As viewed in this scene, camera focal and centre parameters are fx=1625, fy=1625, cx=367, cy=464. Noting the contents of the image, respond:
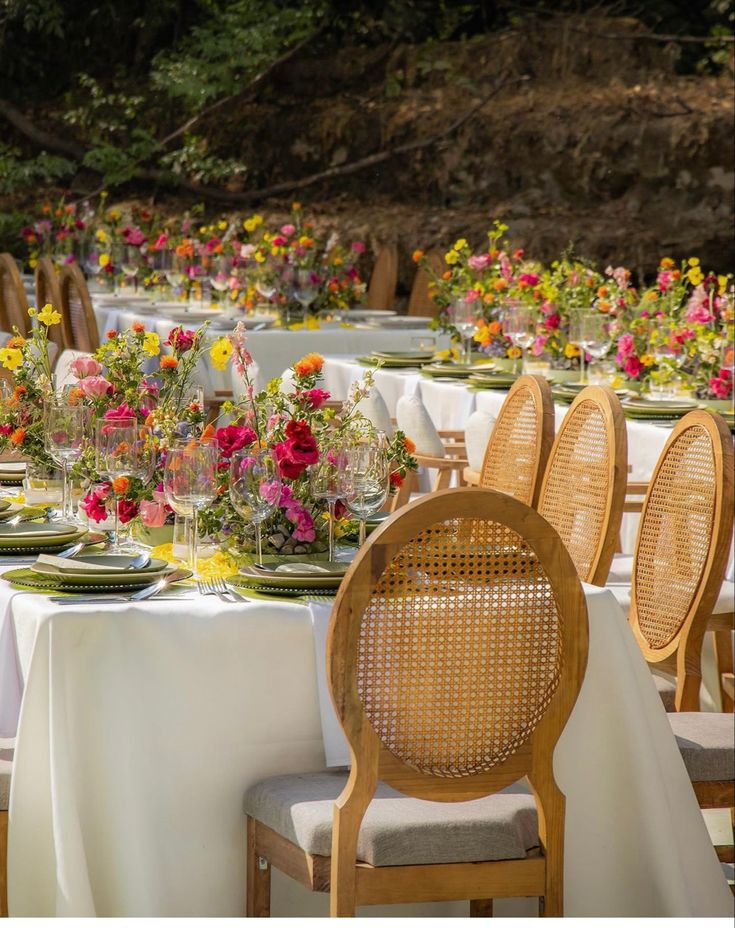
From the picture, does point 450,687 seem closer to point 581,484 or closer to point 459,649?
point 459,649

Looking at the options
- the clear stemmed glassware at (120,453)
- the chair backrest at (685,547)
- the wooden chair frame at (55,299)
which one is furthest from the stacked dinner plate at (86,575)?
the wooden chair frame at (55,299)

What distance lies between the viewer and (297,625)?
267cm

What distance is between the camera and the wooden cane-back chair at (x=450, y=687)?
234cm

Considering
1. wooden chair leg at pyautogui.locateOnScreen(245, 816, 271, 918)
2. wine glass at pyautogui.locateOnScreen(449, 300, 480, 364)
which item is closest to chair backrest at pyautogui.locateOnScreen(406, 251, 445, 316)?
wine glass at pyautogui.locateOnScreen(449, 300, 480, 364)

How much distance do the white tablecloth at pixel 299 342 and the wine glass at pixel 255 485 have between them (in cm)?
449

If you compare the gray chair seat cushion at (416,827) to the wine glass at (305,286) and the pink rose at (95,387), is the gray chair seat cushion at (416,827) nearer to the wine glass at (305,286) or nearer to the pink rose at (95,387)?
the pink rose at (95,387)

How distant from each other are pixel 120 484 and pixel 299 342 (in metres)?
4.82

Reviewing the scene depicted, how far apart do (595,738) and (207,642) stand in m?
0.68

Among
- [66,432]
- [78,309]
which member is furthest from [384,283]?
[66,432]

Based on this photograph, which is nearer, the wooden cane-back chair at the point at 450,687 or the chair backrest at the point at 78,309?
the wooden cane-back chair at the point at 450,687

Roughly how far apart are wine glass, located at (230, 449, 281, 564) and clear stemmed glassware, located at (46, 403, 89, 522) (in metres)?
0.47

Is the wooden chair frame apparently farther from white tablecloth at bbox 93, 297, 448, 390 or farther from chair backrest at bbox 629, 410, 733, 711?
chair backrest at bbox 629, 410, 733, 711

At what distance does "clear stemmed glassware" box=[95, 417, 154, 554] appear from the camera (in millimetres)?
3072

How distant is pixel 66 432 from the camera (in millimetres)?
3199
